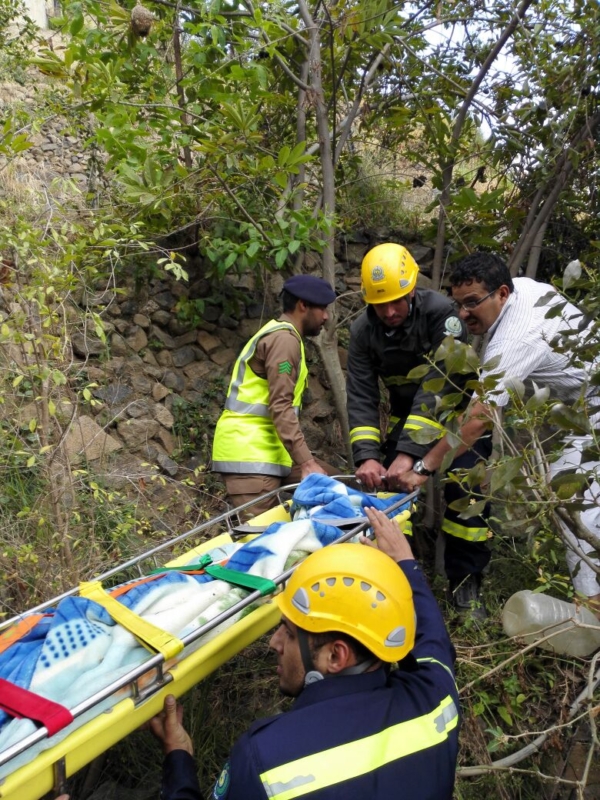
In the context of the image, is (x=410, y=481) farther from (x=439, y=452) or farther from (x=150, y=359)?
(x=150, y=359)

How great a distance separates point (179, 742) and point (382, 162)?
5.56m

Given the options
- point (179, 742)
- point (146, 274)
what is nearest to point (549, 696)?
point (179, 742)

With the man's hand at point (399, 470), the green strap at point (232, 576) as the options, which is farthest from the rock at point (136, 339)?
→ the green strap at point (232, 576)

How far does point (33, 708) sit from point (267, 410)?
2030 mm

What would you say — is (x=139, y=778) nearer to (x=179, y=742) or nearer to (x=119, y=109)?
(x=179, y=742)

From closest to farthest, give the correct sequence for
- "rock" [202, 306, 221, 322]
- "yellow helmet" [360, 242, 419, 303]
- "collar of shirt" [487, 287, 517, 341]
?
"collar of shirt" [487, 287, 517, 341] → "yellow helmet" [360, 242, 419, 303] → "rock" [202, 306, 221, 322]

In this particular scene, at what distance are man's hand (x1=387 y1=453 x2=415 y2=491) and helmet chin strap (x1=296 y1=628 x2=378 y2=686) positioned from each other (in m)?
1.48

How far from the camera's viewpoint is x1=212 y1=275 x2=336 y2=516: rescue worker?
3182mm

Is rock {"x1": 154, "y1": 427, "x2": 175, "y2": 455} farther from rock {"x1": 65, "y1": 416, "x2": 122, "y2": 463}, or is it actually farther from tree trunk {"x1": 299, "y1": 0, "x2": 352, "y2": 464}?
tree trunk {"x1": 299, "y1": 0, "x2": 352, "y2": 464}

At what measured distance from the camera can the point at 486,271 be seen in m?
2.88

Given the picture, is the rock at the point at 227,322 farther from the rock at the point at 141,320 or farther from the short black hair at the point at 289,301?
the short black hair at the point at 289,301

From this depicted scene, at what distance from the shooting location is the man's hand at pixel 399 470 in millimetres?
3021

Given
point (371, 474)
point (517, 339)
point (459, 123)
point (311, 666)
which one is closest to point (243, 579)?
point (311, 666)

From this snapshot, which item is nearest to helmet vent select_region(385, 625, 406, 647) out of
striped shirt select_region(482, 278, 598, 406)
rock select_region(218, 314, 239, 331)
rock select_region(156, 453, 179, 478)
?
striped shirt select_region(482, 278, 598, 406)
